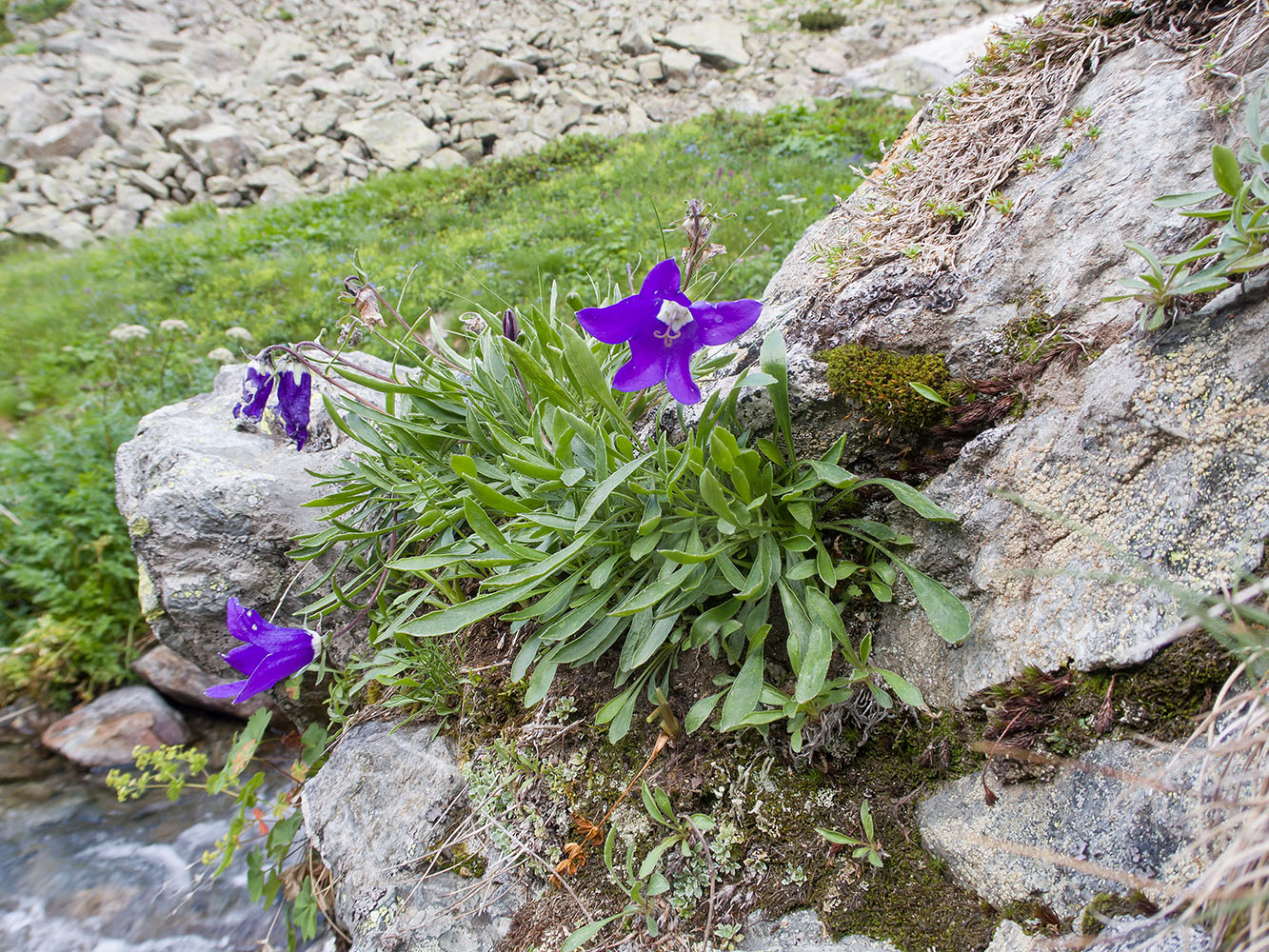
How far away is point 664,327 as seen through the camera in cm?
175

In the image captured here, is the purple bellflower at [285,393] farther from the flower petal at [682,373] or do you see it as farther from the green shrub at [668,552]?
the flower petal at [682,373]

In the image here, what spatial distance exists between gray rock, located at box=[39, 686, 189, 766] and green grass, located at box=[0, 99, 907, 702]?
239 millimetres

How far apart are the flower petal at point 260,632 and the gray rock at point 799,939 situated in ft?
5.44

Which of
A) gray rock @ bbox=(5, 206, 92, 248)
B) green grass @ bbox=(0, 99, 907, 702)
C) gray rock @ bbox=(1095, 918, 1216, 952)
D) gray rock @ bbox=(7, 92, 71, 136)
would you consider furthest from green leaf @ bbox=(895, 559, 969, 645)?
gray rock @ bbox=(7, 92, 71, 136)

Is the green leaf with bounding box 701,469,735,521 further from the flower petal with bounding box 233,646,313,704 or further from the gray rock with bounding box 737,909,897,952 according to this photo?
the flower petal with bounding box 233,646,313,704

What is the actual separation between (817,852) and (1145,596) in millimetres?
900

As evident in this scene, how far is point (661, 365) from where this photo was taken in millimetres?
1787

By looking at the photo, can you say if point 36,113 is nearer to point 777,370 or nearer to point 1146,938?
point 777,370

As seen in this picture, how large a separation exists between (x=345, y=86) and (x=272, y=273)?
8.34 m

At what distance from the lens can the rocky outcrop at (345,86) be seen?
476 inches

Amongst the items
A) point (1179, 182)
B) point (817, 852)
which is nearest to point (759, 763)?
point (817, 852)

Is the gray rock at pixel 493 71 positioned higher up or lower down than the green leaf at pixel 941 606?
lower down

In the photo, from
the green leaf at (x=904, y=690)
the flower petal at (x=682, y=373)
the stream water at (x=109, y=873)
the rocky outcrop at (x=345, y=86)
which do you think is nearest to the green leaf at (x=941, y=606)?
the green leaf at (x=904, y=690)

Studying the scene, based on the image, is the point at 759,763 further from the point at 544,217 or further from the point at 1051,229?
the point at 544,217
